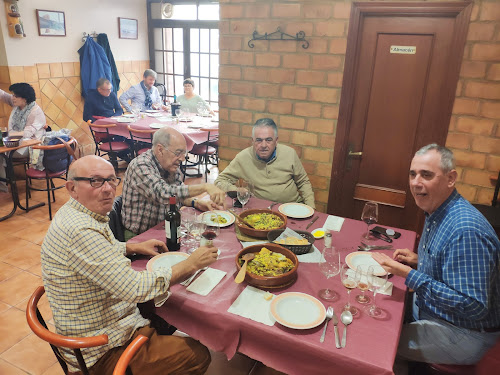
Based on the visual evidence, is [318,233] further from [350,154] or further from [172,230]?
[350,154]

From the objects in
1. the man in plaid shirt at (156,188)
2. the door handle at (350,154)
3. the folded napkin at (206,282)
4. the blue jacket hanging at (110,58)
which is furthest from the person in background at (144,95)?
the folded napkin at (206,282)

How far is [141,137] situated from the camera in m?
5.38

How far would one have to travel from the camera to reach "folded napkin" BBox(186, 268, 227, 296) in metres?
1.73

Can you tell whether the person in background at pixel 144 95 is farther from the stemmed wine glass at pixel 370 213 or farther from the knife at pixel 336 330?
the knife at pixel 336 330

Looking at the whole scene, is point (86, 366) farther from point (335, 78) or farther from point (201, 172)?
point (201, 172)

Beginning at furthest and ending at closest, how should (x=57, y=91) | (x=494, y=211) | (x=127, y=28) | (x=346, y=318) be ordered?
(x=127, y=28) → (x=57, y=91) → (x=494, y=211) → (x=346, y=318)

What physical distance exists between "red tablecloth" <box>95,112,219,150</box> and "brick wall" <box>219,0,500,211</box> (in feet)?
5.18

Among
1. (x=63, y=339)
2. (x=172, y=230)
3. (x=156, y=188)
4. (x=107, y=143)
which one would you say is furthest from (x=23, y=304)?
(x=107, y=143)

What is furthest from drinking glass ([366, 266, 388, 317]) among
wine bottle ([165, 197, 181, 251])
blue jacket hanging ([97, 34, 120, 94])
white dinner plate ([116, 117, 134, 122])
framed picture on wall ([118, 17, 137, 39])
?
framed picture on wall ([118, 17, 137, 39])

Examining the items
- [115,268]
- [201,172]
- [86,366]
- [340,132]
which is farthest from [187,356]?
[201,172]

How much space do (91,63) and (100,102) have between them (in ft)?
2.86

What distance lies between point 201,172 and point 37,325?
5005mm

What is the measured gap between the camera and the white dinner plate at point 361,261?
1926 millimetres

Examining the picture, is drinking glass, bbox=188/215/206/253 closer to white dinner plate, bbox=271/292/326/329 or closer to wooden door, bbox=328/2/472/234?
white dinner plate, bbox=271/292/326/329
